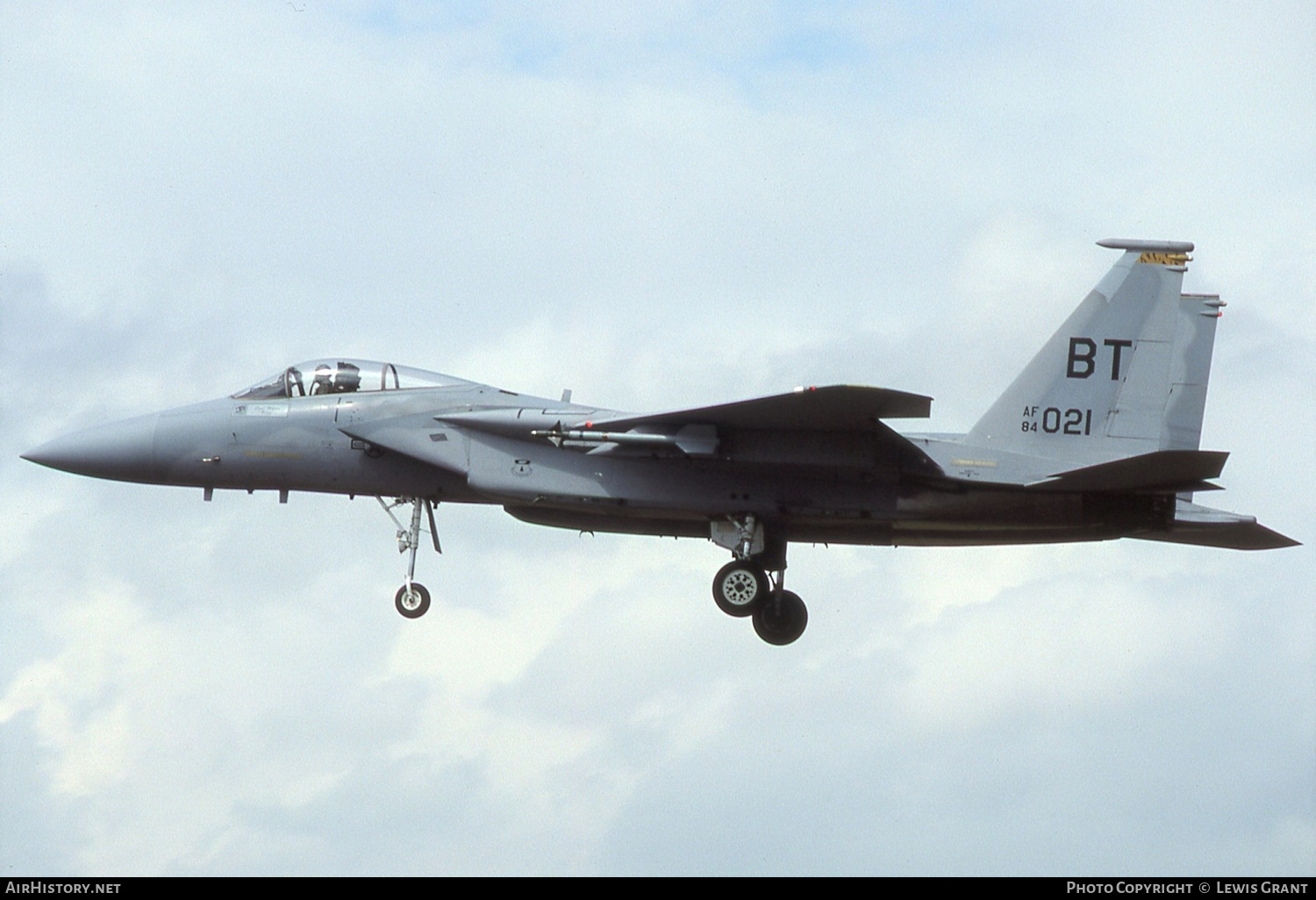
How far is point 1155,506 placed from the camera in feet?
72.0

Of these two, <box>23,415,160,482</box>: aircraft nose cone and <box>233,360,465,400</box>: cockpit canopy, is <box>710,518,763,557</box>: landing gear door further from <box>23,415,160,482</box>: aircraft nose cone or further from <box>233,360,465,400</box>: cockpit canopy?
<box>23,415,160,482</box>: aircraft nose cone

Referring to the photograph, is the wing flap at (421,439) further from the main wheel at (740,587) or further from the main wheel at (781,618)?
the main wheel at (781,618)

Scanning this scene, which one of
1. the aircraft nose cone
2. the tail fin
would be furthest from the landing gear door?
the aircraft nose cone

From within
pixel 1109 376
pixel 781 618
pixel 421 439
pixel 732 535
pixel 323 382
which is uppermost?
pixel 1109 376

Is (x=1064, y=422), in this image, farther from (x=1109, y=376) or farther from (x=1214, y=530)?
(x=1214, y=530)

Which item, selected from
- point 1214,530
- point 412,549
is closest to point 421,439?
point 412,549

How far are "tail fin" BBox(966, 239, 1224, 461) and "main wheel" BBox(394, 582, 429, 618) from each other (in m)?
7.11

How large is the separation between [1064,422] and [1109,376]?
2.65 ft

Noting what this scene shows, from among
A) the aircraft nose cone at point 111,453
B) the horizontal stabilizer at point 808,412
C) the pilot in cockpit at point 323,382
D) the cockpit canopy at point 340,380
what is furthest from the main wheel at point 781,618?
the aircraft nose cone at point 111,453

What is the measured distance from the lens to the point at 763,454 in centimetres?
2194

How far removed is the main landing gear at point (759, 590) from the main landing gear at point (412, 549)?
143 inches

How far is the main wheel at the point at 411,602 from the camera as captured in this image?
22.8 m

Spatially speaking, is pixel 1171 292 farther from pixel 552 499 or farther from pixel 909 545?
pixel 552 499

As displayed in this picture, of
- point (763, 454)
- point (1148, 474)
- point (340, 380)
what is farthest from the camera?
point (340, 380)
